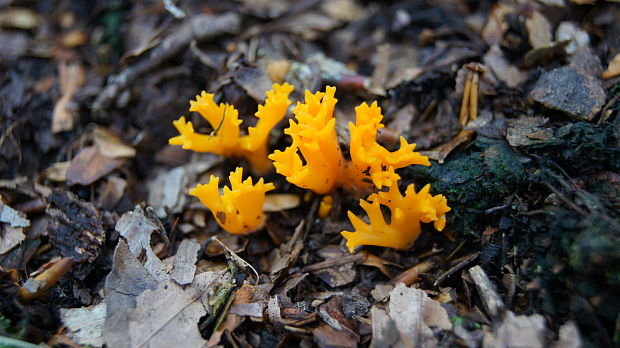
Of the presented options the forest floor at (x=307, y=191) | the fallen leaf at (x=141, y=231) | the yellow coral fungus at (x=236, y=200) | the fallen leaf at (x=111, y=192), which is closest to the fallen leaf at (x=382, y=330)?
the forest floor at (x=307, y=191)

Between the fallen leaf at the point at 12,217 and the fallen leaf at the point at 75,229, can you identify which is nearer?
the fallen leaf at the point at 75,229

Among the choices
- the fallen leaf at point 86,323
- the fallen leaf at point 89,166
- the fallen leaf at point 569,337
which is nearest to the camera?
the fallen leaf at point 569,337

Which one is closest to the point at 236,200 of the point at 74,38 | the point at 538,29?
the point at 538,29

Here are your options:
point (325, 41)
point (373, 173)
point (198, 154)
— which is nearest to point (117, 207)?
point (198, 154)

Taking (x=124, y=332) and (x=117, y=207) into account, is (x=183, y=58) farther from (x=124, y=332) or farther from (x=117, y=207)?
(x=124, y=332)

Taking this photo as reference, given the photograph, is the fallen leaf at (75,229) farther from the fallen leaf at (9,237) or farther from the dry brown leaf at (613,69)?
the dry brown leaf at (613,69)

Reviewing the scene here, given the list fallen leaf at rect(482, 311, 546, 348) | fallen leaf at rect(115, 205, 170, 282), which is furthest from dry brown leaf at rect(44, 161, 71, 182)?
fallen leaf at rect(482, 311, 546, 348)

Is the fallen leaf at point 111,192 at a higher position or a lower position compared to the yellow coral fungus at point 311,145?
lower
